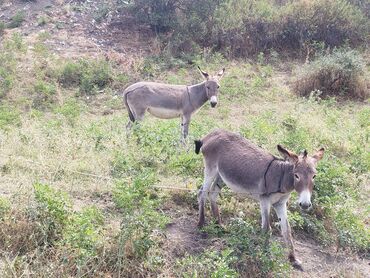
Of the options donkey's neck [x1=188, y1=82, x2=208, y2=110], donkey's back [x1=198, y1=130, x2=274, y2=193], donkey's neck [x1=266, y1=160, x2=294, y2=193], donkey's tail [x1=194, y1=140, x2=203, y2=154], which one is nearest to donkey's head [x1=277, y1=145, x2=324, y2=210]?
donkey's neck [x1=266, y1=160, x2=294, y2=193]

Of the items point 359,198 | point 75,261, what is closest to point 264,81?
→ point 359,198

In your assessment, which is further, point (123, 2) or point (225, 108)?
point (123, 2)

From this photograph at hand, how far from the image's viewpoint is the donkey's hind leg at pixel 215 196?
5859mm

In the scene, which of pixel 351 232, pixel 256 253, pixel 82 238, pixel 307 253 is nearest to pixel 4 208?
pixel 82 238

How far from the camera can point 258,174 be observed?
5.39 m

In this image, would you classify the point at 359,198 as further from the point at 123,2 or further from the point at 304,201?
the point at 123,2

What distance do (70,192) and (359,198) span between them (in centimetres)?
383

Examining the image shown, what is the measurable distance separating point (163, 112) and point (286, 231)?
4714mm

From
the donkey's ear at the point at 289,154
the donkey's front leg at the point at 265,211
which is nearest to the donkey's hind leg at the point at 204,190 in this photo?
the donkey's front leg at the point at 265,211

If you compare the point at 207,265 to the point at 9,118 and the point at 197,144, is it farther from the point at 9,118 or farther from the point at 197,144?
the point at 9,118

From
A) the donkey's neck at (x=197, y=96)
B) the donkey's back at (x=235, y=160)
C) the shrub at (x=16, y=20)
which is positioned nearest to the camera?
the donkey's back at (x=235, y=160)

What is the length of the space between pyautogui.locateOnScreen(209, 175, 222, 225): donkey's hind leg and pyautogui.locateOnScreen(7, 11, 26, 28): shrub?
1247cm

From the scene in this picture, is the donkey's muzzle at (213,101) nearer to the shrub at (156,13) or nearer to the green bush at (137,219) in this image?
the green bush at (137,219)

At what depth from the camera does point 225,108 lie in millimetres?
12125
